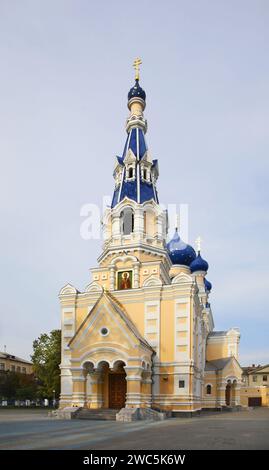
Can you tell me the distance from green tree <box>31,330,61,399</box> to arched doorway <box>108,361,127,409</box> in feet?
36.6

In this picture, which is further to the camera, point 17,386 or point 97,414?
point 17,386

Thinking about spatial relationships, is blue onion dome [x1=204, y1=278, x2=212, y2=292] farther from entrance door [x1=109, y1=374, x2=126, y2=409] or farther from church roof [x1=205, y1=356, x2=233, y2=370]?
entrance door [x1=109, y1=374, x2=126, y2=409]

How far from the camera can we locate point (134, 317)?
2977 cm

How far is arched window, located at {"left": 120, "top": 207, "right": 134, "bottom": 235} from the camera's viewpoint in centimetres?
3334

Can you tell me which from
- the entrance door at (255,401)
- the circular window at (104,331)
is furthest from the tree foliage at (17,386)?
the entrance door at (255,401)

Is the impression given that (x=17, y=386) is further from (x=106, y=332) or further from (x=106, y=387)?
(x=106, y=332)

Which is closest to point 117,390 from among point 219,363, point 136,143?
point 219,363

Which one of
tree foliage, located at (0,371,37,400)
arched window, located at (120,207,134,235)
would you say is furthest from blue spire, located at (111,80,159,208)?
tree foliage, located at (0,371,37,400)

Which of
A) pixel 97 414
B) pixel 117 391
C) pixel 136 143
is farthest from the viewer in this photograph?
pixel 136 143

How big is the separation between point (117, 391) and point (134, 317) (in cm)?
484

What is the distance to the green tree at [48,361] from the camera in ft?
126

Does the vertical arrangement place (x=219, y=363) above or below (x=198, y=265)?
below

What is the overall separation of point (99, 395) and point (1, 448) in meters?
16.8
